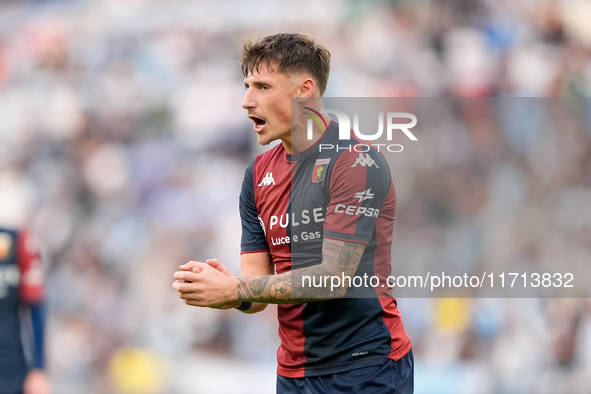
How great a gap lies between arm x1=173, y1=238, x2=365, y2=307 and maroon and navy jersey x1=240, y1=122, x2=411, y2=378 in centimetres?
7

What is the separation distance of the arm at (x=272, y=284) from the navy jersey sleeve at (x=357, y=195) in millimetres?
57

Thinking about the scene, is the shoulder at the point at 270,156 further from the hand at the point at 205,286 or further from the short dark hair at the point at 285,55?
the hand at the point at 205,286

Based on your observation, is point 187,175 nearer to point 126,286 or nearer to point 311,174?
point 126,286

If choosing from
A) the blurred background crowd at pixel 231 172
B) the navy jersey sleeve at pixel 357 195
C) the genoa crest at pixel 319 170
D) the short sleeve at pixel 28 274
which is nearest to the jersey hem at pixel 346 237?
the navy jersey sleeve at pixel 357 195

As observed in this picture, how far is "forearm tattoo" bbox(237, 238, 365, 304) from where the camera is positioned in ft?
7.25

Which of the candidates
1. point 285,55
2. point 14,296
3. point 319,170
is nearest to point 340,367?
point 319,170

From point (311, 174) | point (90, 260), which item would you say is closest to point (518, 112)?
point (311, 174)

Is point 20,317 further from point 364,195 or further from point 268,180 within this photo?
point 364,195

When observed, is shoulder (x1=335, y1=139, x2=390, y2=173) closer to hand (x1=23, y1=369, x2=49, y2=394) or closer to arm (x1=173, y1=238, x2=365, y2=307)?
arm (x1=173, y1=238, x2=365, y2=307)

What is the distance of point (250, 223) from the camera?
277 centimetres

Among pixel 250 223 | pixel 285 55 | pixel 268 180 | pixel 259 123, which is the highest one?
pixel 285 55

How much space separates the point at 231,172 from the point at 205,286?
449 centimetres

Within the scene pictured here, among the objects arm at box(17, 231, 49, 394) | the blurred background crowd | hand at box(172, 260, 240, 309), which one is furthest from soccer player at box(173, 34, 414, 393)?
the blurred background crowd

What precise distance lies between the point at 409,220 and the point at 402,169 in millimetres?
533
